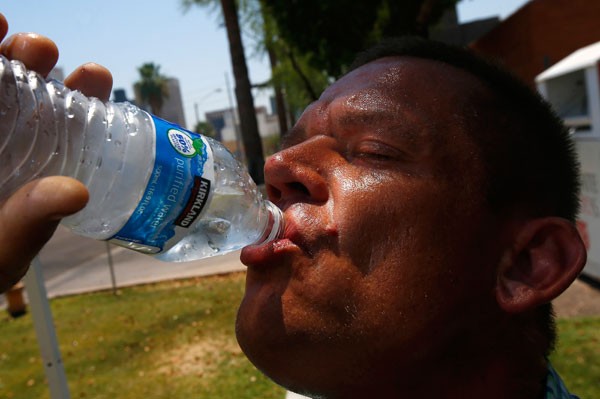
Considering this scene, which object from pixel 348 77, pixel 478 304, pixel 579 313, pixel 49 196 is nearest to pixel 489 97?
pixel 348 77

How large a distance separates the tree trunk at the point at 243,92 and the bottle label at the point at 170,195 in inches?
485

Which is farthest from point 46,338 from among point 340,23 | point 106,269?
point 340,23

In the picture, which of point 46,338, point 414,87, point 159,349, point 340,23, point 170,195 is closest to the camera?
point 170,195

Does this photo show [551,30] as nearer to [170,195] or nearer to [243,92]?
[243,92]

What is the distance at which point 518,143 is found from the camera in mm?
1681

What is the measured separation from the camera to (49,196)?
1.07 m

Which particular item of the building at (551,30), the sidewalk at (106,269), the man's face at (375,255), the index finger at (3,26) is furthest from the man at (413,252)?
the building at (551,30)

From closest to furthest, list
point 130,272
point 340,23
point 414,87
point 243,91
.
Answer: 1. point 414,87
2. point 130,272
3. point 340,23
4. point 243,91

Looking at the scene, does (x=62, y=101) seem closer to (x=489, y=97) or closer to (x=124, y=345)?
(x=489, y=97)

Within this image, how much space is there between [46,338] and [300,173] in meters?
3.30

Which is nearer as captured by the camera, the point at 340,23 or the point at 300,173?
the point at 300,173

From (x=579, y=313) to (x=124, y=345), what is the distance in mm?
4788

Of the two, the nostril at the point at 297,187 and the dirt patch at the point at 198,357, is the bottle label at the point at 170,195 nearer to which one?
the nostril at the point at 297,187

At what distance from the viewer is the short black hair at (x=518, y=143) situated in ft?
5.30
